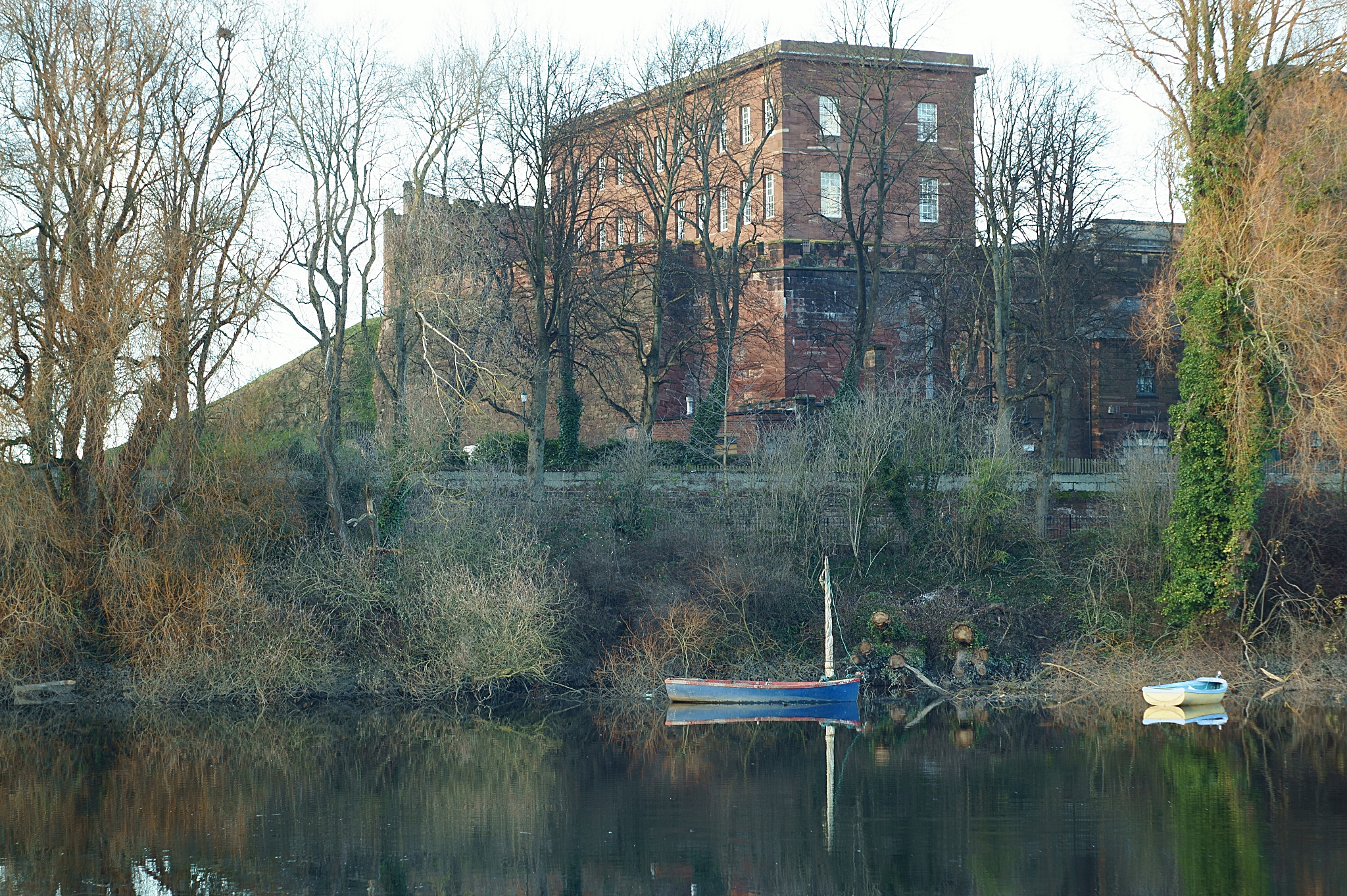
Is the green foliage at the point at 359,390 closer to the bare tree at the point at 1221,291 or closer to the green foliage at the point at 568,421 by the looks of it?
the green foliage at the point at 568,421

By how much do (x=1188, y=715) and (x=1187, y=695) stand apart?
67 centimetres

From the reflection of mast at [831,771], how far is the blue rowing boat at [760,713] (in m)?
0.88

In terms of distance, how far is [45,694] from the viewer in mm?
25469

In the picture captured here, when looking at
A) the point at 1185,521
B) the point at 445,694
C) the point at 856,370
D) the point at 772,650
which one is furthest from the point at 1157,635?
the point at 445,694

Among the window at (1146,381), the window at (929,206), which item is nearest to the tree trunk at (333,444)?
the window at (929,206)

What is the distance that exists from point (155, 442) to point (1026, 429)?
1161 inches

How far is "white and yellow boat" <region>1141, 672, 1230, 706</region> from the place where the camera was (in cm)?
2472

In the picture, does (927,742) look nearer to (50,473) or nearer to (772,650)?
(772,650)

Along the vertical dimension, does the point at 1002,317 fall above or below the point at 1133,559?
above

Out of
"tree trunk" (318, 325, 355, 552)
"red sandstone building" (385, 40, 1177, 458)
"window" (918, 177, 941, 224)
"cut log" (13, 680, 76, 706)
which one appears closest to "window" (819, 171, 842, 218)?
"red sandstone building" (385, 40, 1177, 458)

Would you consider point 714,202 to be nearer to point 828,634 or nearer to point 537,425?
point 537,425

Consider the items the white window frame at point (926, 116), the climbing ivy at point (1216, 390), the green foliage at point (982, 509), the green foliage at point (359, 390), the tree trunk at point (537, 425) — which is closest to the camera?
the climbing ivy at point (1216, 390)

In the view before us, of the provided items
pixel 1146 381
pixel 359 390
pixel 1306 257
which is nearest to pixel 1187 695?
pixel 1306 257

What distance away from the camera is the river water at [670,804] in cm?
1378
